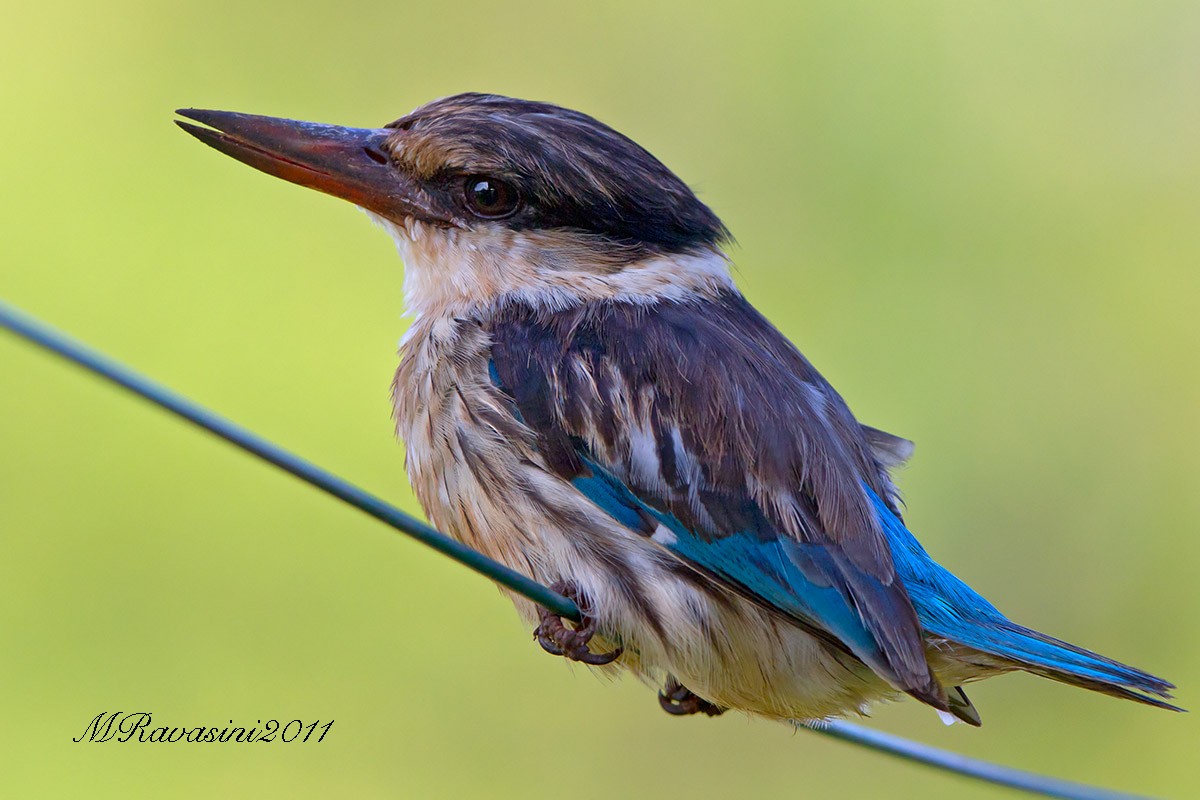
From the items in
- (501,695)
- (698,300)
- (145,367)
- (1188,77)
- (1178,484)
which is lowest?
(501,695)

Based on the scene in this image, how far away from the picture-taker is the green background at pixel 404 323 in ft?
15.6

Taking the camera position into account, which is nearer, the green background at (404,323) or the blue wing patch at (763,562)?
the blue wing patch at (763,562)

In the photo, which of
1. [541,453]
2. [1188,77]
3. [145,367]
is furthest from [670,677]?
[1188,77]

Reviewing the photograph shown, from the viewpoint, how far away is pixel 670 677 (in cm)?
309

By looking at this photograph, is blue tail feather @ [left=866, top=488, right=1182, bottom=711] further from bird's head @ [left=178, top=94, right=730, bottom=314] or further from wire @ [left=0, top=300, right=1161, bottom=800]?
bird's head @ [left=178, top=94, right=730, bottom=314]

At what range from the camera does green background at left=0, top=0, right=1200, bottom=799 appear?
474 cm

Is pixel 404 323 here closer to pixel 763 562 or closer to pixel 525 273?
pixel 525 273

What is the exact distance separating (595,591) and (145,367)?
8.75ft

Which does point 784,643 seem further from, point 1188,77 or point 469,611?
point 1188,77

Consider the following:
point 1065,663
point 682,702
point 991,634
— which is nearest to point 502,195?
point 682,702

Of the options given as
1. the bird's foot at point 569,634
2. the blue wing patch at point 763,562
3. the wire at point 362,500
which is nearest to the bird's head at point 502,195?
the blue wing patch at point 763,562

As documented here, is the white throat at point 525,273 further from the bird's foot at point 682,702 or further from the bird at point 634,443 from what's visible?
the bird's foot at point 682,702

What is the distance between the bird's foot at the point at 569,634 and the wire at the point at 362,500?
50 mm

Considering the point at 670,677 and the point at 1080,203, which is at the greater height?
the point at 1080,203
